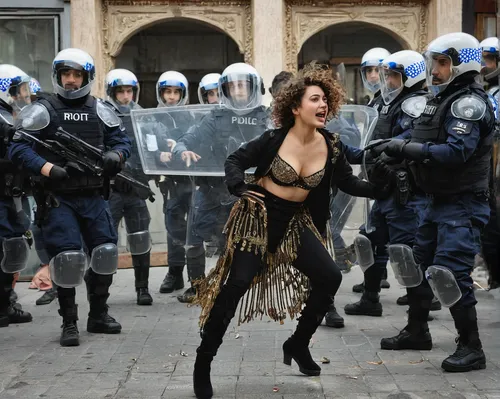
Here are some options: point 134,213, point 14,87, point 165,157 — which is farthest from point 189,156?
point 14,87

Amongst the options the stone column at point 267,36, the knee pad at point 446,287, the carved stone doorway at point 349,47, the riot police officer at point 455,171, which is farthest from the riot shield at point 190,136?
the carved stone doorway at point 349,47

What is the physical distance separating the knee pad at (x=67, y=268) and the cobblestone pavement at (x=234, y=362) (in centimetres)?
45

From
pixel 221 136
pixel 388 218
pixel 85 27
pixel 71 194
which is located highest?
pixel 85 27

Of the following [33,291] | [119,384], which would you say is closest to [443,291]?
[119,384]

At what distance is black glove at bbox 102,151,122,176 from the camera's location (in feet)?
21.5

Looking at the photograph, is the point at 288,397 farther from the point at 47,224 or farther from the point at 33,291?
the point at 33,291

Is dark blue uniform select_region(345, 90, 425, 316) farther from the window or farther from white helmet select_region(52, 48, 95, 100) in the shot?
the window

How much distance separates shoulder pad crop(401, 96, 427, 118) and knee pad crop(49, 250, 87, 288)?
8.36ft

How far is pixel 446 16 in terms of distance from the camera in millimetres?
12688

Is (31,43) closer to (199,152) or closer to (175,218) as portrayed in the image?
(175,218)

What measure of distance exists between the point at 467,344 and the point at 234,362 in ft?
4.65

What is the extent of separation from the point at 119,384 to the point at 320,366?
123 centimetres

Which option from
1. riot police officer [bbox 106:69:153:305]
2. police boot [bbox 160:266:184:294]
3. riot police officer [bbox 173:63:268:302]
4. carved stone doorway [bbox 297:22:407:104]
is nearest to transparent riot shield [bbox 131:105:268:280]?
riot police officer [bbox 173:63:268:302]

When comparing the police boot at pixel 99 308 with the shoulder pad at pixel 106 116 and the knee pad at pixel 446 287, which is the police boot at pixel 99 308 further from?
the knee pad at pixel 446 287
